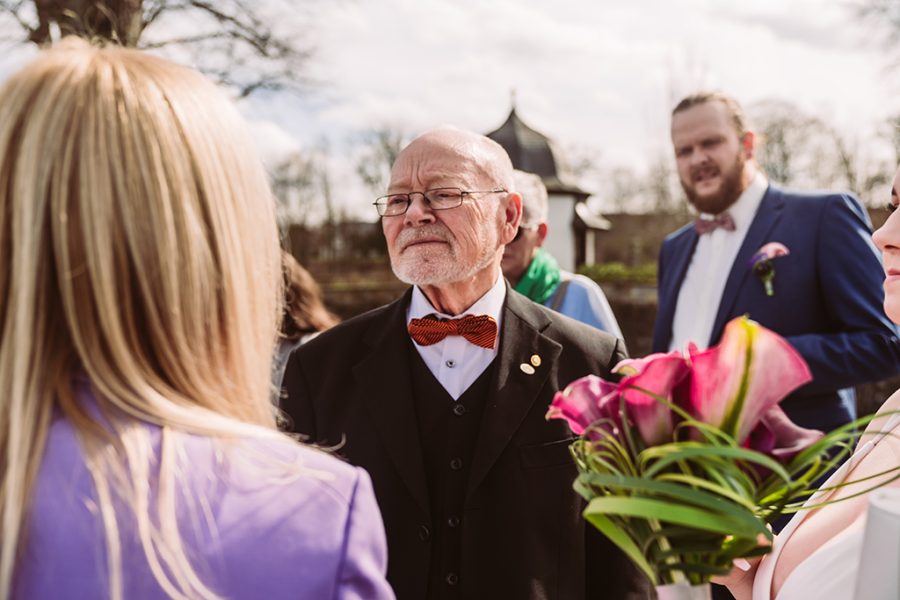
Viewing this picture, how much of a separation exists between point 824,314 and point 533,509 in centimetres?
212

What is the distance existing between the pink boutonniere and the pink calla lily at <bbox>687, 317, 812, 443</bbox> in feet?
9.39

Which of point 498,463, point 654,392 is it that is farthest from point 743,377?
point 498,463

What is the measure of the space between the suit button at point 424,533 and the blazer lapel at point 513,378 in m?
0.16

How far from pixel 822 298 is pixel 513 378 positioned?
6.50 feet

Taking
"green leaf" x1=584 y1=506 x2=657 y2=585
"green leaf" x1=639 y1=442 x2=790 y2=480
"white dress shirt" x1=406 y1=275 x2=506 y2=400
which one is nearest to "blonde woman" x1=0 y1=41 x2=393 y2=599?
"green leaf" x1=584 y1=506 x2=657 y2=585

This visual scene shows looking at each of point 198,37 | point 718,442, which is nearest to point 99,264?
point 718,442

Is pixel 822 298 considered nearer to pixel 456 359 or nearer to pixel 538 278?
pixel 538 278

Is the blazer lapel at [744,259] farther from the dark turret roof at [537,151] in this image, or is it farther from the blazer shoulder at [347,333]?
the dark turret roof at [537,151]

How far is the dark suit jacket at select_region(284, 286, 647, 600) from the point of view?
7.61 feet

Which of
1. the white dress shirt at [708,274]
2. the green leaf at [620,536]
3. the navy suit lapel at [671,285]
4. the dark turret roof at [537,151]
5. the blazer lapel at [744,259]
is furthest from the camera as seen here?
the dark turret roof at [537,151]

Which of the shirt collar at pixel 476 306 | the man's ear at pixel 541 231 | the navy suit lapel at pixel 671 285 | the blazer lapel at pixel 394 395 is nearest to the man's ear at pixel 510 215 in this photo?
the shirt collar at pixel 476 306

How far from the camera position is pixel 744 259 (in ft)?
12.7

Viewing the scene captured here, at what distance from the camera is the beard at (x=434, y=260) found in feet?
8.94

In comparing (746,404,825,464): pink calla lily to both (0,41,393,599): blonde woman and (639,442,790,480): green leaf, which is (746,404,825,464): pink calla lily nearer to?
(639,442,790,480): green leaf
